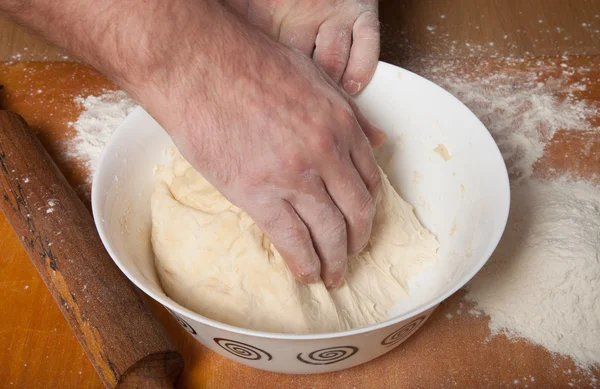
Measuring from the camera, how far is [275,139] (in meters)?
0.80

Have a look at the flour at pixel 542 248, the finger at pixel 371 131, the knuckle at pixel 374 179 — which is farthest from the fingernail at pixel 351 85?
the flour at pixel 542 248

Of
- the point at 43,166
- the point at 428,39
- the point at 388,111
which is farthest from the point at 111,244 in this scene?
the point at 428,39

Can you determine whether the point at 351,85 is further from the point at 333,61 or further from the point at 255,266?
the point at 255,266

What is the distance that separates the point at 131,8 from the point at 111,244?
0.37 metres

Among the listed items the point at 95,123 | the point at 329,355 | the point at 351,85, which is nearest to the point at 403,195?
the point at 351,85

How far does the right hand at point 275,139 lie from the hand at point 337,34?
322 mm

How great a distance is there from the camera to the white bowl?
857mm

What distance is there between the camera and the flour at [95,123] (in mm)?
1422

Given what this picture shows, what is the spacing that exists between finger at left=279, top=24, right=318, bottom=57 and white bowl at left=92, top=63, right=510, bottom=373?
0.16m

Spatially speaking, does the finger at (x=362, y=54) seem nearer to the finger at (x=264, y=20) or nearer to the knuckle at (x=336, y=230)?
the finger at (x=264, y=20)

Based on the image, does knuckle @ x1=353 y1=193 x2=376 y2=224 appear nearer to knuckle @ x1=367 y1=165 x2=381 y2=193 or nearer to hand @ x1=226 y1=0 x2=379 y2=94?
knuckle @ x1=367 y1=165 x2=381 y2=193

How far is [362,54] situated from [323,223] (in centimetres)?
48

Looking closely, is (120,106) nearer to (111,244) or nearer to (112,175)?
(112,175)

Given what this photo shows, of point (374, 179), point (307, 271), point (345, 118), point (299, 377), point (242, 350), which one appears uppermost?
point (345, 118)
